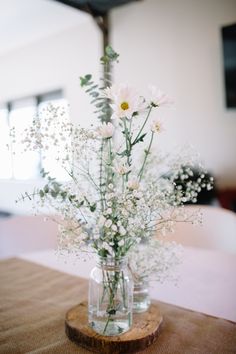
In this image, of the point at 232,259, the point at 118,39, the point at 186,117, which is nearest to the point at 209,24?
the point at 186,117

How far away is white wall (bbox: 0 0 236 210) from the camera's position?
3.38m

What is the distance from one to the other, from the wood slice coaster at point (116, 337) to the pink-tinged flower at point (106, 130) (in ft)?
1.33

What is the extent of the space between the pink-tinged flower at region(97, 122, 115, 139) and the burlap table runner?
0.43 metres

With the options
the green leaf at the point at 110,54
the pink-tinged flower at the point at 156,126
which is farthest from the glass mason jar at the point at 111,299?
the green leaf at the point at 110,54

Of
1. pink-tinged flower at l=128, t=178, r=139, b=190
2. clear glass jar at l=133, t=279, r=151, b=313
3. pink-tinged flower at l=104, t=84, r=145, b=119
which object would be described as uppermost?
pink-tinged flower at l=104, t=84, r=145, b=119

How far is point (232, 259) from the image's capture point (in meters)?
1.27

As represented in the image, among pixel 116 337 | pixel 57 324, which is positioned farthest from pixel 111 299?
pixel 57 324

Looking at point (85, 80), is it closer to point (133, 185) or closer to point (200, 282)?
point (133, 185)

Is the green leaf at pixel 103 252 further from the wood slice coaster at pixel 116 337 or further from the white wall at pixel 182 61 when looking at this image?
the white wall at pixel 182 61

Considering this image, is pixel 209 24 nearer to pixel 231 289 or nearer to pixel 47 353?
pixel 231 289

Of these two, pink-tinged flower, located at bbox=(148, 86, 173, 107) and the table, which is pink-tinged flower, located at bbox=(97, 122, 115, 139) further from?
the table

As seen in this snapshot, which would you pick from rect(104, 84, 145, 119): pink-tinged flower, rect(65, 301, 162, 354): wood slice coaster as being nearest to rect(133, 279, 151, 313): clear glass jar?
rect(65, 301, 162, 354): wood slice coaster

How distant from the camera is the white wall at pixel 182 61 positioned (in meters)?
3.38

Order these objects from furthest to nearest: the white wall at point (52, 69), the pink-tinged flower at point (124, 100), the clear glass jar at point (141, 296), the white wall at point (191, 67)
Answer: the white wall at point (52, 69) → the white wall at point (191, 67) → the clear glass jar at point (141, 296) → the pink-tinged flower at point (124, 100)
